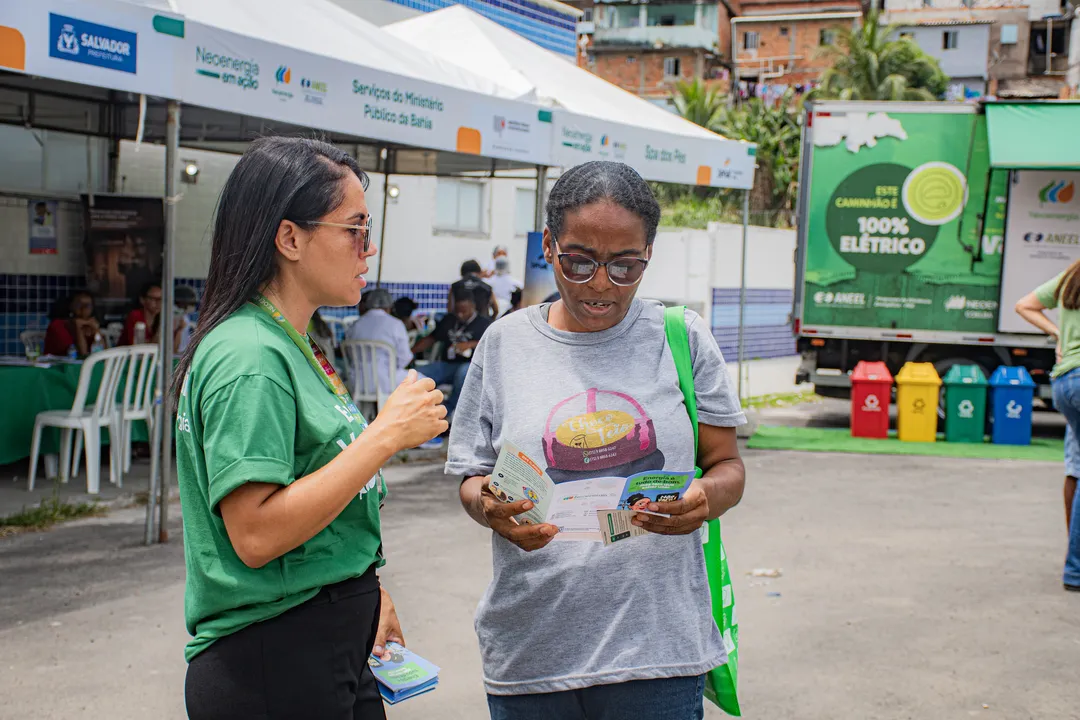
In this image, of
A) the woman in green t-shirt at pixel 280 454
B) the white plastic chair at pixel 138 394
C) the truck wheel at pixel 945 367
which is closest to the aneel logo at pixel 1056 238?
the truck wheel at pixel 945 367

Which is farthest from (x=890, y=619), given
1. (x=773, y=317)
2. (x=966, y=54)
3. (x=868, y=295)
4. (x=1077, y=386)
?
(x=966, y=54)

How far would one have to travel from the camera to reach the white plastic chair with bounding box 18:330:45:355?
29.6 feet

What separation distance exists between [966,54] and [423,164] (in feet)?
144

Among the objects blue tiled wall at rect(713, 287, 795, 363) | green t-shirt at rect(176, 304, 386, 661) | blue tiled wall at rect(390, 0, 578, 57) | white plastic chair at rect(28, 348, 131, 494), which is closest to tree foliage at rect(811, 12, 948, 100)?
blue tiled wall at rect(713, 287, 795, 363)

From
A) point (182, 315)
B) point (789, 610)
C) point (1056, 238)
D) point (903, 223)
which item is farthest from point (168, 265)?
point (1056, 238)

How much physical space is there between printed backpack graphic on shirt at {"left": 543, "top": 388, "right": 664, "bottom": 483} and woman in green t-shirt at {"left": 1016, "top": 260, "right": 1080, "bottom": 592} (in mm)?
4156

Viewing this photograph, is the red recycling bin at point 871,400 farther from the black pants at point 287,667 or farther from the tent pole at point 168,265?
the black pants at point 287,667

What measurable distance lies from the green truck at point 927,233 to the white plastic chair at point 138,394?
7132 millimetres

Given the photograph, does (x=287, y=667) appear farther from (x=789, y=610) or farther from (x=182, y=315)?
(x=182, y=315)

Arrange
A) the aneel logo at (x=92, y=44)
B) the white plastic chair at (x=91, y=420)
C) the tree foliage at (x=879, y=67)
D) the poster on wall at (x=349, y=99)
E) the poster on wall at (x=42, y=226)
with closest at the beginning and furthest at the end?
the aneel logo at (x=92, y=44) → the poster on wall at (x=349, y=99) → the white plastic chair at (x=91, y=420) → the poster on wall at (x=42, y=226) → the tree foliage at (x=879, y=67)

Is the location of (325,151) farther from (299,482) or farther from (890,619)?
(890,619)

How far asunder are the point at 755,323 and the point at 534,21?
6729 millimetres

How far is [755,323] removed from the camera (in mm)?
19859

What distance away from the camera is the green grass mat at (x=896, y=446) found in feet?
35.2
